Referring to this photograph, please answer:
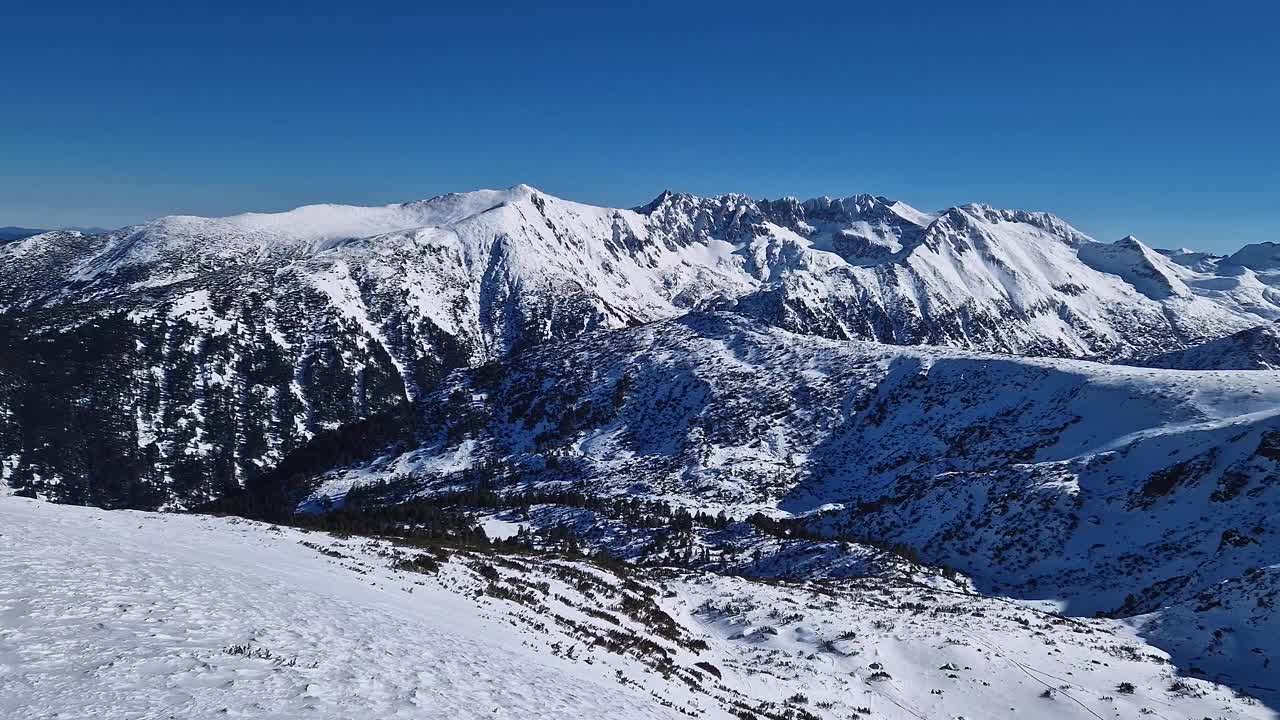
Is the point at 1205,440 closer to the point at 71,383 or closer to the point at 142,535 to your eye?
the point at 142,535

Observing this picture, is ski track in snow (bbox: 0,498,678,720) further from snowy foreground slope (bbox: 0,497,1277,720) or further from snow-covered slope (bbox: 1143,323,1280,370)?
snow-covered slope (bbox: 1143,323,1280,370)

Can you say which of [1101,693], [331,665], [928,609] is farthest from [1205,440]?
[331,665]

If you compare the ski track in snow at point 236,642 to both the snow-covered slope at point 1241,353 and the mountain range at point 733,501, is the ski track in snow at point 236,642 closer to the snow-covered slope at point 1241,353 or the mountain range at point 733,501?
the mountain range at point 733,501

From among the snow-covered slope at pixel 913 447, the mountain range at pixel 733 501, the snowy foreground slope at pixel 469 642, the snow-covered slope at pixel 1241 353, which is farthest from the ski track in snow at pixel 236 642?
the snow-covered slope at pixel 1241 353

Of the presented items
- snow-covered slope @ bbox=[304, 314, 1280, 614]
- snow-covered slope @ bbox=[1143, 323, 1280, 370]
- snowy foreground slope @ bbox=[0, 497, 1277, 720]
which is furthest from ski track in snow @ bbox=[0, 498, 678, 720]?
snow-covered slope @ bbox=[1143, 323, 1280, 370]

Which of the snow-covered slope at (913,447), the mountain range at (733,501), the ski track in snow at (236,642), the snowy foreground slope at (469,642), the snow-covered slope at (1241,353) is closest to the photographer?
the ski track in snow at (236,642)

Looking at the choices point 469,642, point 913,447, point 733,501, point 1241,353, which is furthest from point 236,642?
point 1241,353
